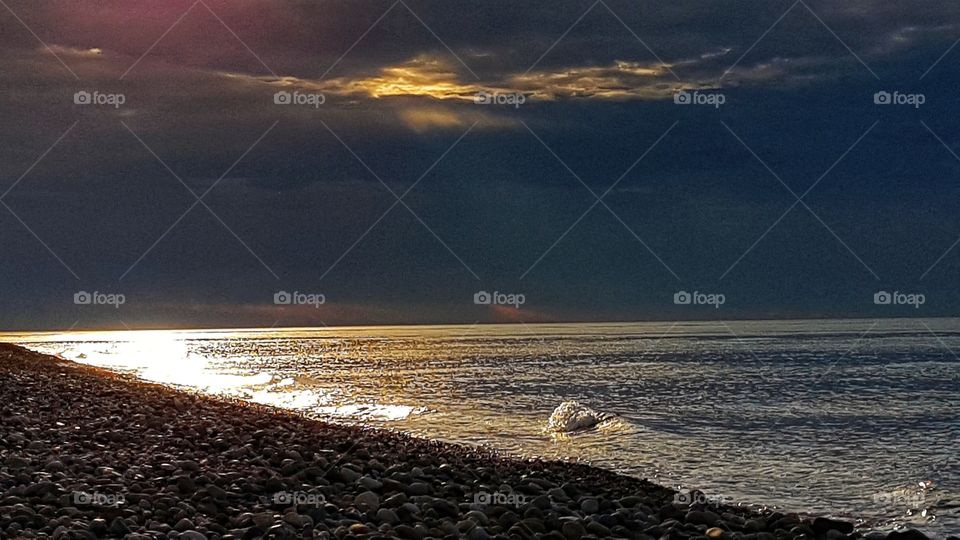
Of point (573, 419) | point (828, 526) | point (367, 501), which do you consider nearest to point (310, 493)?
point (367, 501)

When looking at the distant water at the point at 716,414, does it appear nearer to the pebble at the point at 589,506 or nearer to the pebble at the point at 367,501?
the pebble at the point at 589,506

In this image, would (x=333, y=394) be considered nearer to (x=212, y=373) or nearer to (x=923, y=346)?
(x=212, y=373)

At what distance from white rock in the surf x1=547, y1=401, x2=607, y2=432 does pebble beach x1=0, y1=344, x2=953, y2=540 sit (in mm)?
4183

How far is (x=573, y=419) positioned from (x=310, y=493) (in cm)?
1108

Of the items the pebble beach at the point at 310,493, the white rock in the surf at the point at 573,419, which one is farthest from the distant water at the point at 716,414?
the pebble beach at the point at 310,493

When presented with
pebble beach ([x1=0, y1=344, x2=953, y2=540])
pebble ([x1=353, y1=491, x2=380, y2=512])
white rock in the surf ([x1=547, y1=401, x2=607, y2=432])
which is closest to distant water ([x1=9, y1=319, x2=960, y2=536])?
white rock in the surf ([x1=547, y1=401, x2=607, y2=432])

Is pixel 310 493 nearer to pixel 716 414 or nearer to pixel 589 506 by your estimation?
pixel 589 506

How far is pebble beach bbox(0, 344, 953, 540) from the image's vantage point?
812 cm

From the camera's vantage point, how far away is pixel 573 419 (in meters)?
Result: 19.8

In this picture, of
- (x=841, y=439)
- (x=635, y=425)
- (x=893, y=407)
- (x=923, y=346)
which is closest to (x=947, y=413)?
(x=893, y=407)

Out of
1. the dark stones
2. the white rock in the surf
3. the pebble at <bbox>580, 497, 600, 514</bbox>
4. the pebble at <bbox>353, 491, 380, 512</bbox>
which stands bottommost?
the dark stones

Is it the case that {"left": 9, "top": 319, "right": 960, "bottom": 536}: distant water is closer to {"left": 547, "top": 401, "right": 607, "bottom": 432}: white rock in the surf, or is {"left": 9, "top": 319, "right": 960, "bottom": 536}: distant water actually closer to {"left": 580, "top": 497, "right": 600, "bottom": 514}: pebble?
{"left": 547, "top": 401, "right": 607, "bottom": 432}: white rock in the surf

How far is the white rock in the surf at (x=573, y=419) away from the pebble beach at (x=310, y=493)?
4.18 meters

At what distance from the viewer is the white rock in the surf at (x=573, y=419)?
19.3 meters
